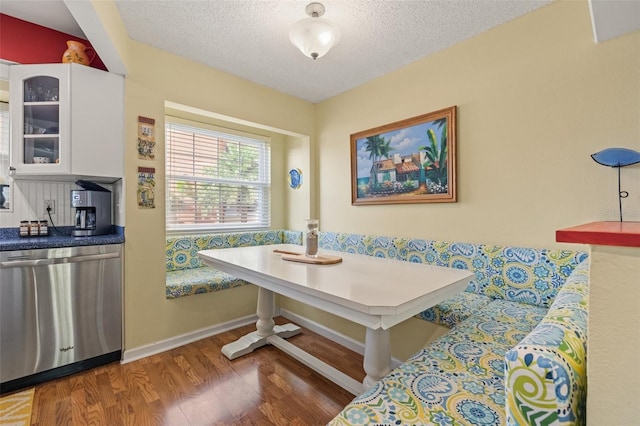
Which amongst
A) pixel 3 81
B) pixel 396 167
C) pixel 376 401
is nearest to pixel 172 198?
pixel 3 81

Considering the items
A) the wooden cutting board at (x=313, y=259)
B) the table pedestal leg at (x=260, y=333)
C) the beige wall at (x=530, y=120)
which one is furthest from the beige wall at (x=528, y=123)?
the wooden cutting board at (x=313, y=259)

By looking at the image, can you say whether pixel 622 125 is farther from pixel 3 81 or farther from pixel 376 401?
pixel 3 81

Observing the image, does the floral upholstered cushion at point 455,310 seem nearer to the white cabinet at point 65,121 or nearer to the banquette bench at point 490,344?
the banquette bench at point 490,344

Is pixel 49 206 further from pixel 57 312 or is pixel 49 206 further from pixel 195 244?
pixel 195 244

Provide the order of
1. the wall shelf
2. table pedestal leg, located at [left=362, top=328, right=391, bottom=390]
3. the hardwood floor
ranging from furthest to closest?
the hardwood floor
table pedestal leg, located at [left=362, top=328, right=391, bottom=390]
the wall shelf

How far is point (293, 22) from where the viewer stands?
6.47 feet

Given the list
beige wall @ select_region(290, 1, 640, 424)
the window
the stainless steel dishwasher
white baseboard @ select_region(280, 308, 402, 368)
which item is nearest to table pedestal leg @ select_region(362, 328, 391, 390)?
beige wall @ select_region(290, 1, 640, 424)

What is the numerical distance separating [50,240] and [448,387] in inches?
103

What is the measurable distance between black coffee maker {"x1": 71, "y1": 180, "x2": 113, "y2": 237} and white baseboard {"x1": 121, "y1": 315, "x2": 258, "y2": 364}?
3.39 ft

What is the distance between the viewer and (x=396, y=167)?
262 cm

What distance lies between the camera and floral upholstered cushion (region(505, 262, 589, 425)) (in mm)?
588

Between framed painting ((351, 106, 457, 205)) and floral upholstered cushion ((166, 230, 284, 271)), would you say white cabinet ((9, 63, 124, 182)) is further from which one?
framed painting ((351, 106, 457, 205))

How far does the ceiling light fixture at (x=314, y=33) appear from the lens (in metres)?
1.67

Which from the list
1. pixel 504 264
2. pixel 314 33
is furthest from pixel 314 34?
pixel 504 264
